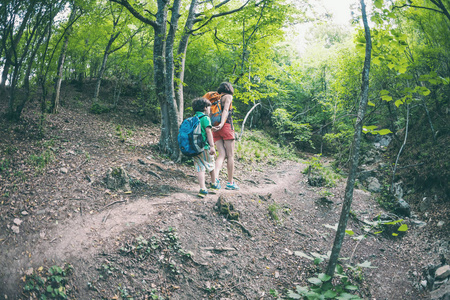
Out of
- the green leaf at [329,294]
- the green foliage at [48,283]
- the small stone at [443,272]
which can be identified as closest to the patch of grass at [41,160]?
the green foliage at [48,283]

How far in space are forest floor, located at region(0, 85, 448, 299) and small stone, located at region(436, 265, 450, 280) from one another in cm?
42

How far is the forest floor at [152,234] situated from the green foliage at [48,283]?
4 centimetres

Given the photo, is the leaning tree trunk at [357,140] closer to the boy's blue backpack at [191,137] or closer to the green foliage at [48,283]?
the boy's blue backpack at [191,137]

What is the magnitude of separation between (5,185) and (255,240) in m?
4.38

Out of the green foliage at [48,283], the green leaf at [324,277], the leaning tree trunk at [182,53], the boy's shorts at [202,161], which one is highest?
the leaning tree trunk at [182,53]

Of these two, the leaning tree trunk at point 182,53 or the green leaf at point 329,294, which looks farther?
the leaning tree trunk at point 182,53

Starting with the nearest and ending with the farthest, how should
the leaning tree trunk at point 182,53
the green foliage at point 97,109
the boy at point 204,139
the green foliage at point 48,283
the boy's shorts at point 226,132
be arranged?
the green foliage at point 48,283 → the boy at point 204,139 → the boy's shorts at point 226,132 → the leaning tree trunk at point 182,53 → the green foliage at point 97,109

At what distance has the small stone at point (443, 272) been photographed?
4348mm

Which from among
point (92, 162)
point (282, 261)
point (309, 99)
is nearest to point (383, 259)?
point (282, 261)

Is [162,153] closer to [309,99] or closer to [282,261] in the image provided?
[282,261]

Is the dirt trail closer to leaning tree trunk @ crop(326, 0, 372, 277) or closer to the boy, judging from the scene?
the boy

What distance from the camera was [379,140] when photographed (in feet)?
53.2

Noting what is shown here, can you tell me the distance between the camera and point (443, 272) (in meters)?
4.40

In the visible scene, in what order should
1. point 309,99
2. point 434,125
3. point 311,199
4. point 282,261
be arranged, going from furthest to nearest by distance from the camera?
1. point 309,99
2. point 434,125
3. point 311,199
4. point 282,261
